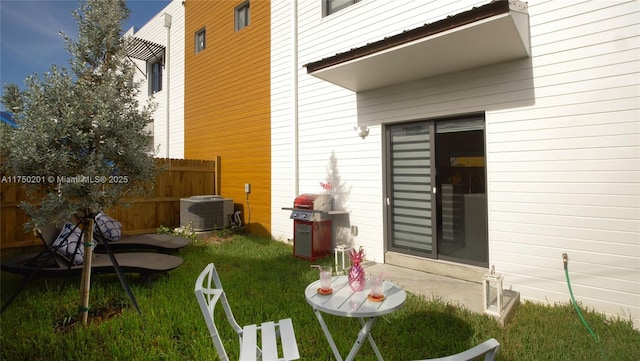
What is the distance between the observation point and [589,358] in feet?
8.57

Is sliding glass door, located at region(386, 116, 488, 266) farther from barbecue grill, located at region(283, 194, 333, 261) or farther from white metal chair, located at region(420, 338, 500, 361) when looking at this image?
white metal chair, located at region(420, 338, 500, 361)

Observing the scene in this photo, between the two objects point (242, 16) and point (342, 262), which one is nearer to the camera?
point (342, 262)

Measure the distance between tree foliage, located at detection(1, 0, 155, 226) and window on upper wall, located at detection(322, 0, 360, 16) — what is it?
13.5ft

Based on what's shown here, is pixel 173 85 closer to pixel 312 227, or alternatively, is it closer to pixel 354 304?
pixel 312 227

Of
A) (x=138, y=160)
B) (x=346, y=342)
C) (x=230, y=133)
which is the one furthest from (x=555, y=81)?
(x=230, y=133)

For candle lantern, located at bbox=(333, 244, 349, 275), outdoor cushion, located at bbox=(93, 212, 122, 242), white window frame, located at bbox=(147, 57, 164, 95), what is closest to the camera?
candle lantern, located at bbox=(333, 244, 349, 275)

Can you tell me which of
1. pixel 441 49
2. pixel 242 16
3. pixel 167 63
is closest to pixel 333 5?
pixel 242 16

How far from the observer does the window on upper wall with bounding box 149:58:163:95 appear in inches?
472

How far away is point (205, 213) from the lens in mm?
7816

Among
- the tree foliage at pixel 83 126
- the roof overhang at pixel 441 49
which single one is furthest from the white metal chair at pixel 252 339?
the roof overhang at pixel 441 49

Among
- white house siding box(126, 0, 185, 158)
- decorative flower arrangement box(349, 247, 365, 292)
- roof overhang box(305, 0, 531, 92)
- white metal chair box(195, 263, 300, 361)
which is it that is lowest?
white metal chair box(195, 263, 300, 361)

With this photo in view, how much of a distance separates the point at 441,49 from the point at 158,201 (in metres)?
7.28

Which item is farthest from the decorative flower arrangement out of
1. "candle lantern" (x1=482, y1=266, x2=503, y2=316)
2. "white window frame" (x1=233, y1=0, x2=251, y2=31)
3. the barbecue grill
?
"white window frame" (x1=233, y1=0, x2=251, y2=31)

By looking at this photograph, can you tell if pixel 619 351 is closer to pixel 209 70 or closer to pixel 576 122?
pixel 576 122
